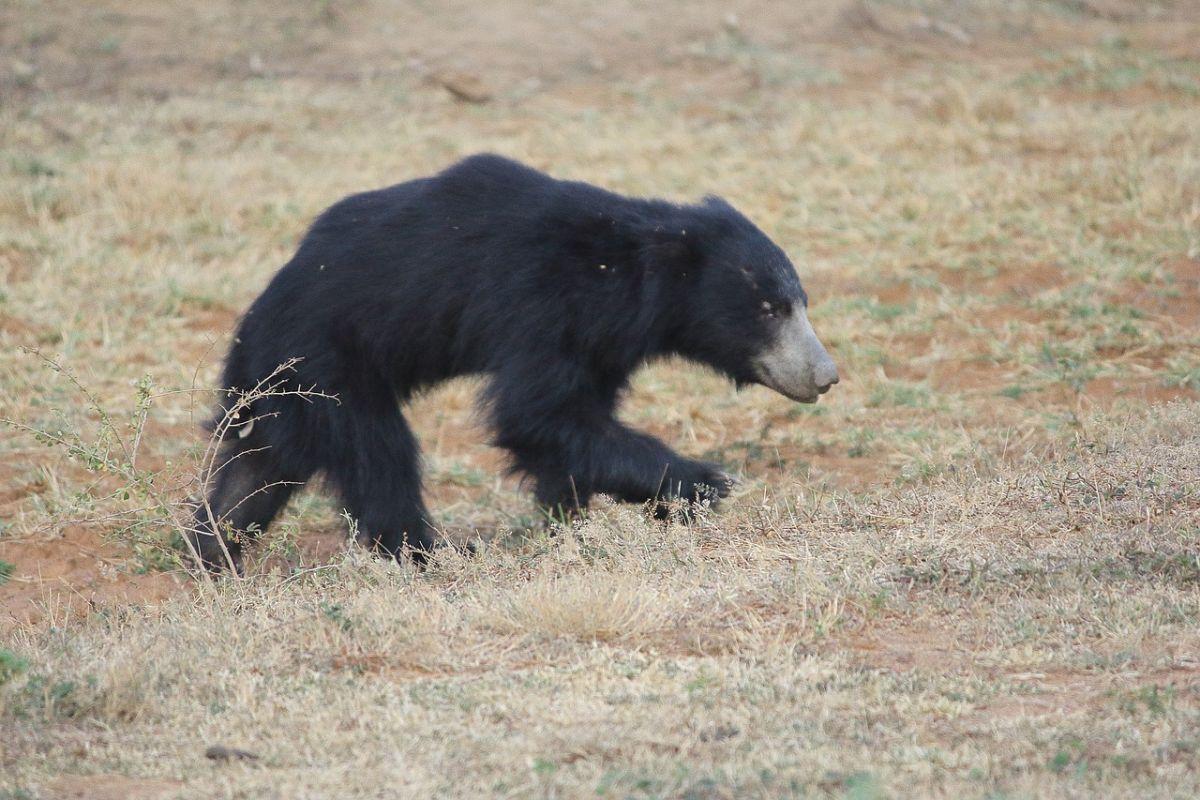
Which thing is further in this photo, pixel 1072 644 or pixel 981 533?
pixel 981 533

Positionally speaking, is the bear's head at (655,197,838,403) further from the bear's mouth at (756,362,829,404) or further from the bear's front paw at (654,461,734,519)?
the bear's front paw at (654,461,734,519)

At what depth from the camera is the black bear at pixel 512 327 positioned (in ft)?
17.2

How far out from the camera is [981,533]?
4473 mm

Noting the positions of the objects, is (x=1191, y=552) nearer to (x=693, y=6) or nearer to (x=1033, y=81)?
(x=1033, y=81)

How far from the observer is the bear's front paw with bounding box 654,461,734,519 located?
5.19m

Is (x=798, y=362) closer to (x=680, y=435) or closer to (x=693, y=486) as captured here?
(x=693, y=486)

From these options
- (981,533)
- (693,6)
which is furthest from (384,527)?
(693,6)

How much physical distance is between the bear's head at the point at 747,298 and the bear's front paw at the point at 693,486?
1.60ft

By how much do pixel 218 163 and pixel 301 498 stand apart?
569 cm

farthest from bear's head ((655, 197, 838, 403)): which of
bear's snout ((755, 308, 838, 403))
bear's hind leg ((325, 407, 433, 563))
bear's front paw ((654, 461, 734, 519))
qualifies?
bear's hind leg ((325, 407, 433, 563))

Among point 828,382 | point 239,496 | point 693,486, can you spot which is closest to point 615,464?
point 693,486

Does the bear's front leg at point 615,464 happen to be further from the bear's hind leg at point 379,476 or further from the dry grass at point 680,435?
the bear's hind leg at point 379,476

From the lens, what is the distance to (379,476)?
5492mm

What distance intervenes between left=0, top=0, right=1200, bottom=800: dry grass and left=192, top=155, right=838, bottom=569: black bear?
0.28m
